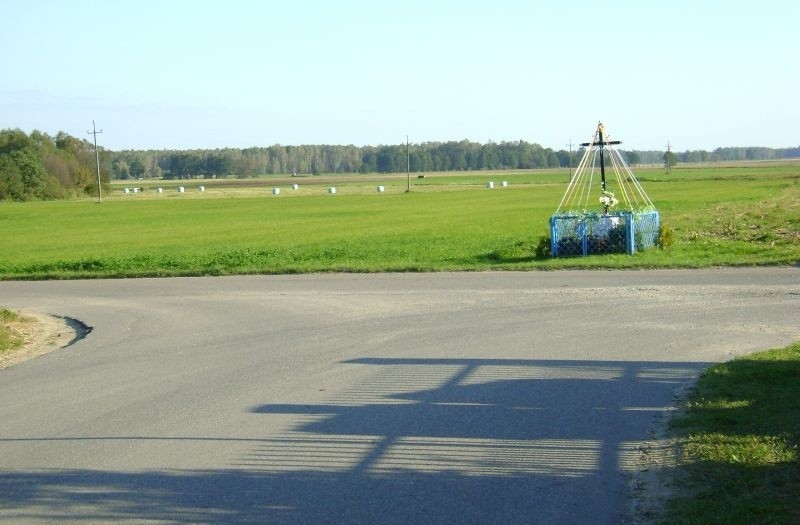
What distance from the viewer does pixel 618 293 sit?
18.2m

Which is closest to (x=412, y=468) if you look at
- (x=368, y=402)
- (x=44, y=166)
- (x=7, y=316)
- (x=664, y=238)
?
(x=368, y=402)

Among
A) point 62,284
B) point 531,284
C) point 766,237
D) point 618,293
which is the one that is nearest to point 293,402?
point 618,293

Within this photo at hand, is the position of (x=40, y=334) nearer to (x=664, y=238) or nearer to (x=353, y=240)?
(x=664, y=238)

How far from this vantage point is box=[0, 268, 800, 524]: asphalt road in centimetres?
664

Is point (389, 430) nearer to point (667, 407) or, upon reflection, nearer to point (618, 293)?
point (667, 407)

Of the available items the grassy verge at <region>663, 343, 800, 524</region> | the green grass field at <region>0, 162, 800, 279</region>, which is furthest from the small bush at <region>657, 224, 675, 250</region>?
the grassy verge at <region>663, 343, 800, 524</region>

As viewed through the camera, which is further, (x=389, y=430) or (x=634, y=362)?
(x=634, y=362)

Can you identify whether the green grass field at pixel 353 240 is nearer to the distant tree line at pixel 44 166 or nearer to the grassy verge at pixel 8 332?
the grassy verge at pixel 8 332

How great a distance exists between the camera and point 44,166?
126 metres

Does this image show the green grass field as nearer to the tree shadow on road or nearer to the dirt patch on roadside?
the dirt patch on roadside

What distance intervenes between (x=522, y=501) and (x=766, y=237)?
24401 mm

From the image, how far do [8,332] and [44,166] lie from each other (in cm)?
11766

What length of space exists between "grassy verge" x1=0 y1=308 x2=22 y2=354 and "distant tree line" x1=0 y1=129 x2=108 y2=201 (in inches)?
4208

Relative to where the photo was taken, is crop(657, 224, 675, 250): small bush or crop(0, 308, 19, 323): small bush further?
crop(657, 224, 675, 250): small bush
